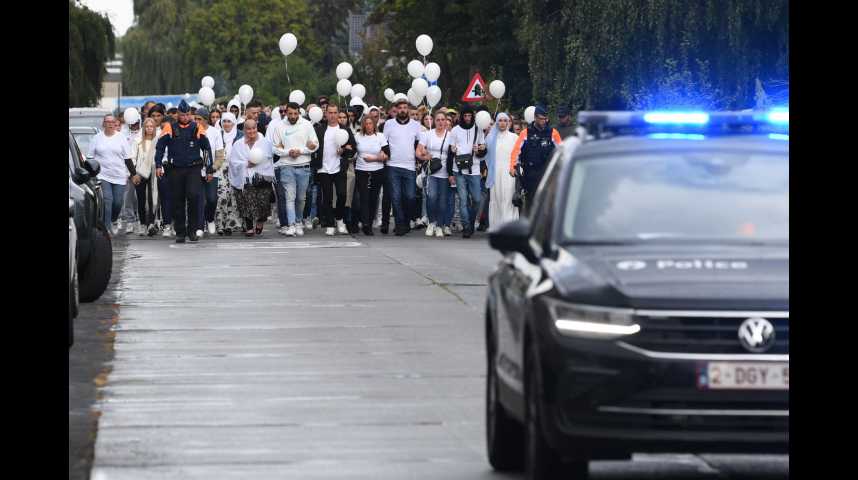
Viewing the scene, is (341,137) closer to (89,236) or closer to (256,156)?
(256,156)

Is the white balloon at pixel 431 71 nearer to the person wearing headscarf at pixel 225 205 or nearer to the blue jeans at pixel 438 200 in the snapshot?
the person wearing headscarf at pixel 225 205

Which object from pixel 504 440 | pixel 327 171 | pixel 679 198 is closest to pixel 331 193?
pixel 327 171

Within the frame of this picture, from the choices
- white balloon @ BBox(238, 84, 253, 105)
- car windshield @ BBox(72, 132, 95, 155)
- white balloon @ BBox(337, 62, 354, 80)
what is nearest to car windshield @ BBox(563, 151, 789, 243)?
car windshield @ BBox(72, 132, 95, 155)

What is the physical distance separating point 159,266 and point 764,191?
617 inches

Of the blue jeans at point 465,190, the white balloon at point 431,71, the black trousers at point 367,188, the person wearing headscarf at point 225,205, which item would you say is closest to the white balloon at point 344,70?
the white balloon at point 431,71

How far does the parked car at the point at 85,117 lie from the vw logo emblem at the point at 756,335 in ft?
108

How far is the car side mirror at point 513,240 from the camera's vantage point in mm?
8750

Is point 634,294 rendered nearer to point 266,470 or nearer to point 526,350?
point 526,350

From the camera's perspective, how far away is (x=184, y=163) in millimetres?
28641

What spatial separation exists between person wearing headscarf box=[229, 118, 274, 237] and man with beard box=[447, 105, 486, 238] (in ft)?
8.35

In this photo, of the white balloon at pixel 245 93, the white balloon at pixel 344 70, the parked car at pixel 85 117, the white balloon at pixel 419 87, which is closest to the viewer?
the white balloon at pixel 419 87

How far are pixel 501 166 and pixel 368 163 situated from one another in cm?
208
